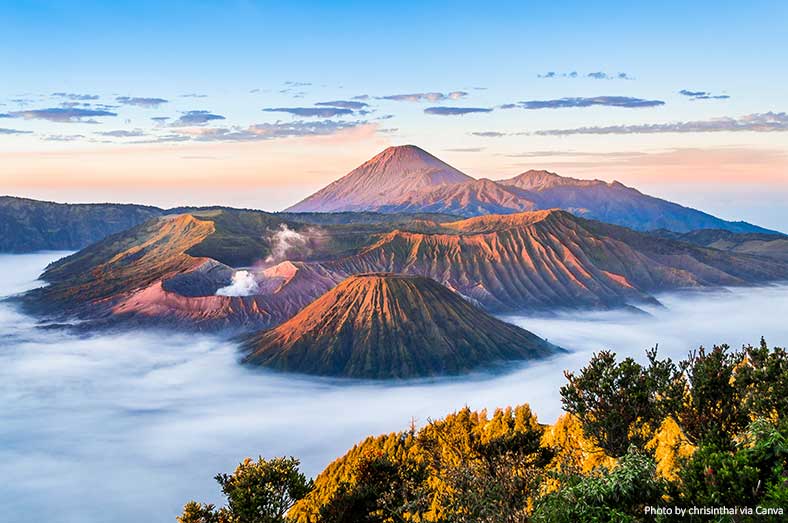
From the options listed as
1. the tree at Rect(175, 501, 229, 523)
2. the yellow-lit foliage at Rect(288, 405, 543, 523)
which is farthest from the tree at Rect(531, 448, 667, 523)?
the tree at Rect(175, 501, 229, 523)

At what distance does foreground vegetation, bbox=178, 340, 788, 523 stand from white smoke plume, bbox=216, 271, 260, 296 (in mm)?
128631

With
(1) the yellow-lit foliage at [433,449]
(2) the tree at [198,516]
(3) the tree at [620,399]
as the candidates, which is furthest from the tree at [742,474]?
(2) the tree at [198,516]

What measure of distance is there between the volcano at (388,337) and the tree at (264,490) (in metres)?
91.5

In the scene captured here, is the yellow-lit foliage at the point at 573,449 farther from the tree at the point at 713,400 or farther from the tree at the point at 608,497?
the tree at the point at 713,400

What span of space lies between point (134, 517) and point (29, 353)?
90.8 meters

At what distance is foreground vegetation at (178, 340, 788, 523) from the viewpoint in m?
17.1

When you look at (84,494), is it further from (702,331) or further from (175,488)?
(702,331)

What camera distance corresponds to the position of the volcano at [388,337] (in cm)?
12238

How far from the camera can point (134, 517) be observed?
64.7 m

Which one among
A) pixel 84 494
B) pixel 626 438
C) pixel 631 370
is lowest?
pixel 84 494

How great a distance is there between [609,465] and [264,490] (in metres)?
13.6

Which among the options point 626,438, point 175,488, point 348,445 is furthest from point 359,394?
point 626,438

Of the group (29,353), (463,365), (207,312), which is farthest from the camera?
(207,312)

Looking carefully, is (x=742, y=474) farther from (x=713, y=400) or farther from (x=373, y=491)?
(x=373, y=491)
